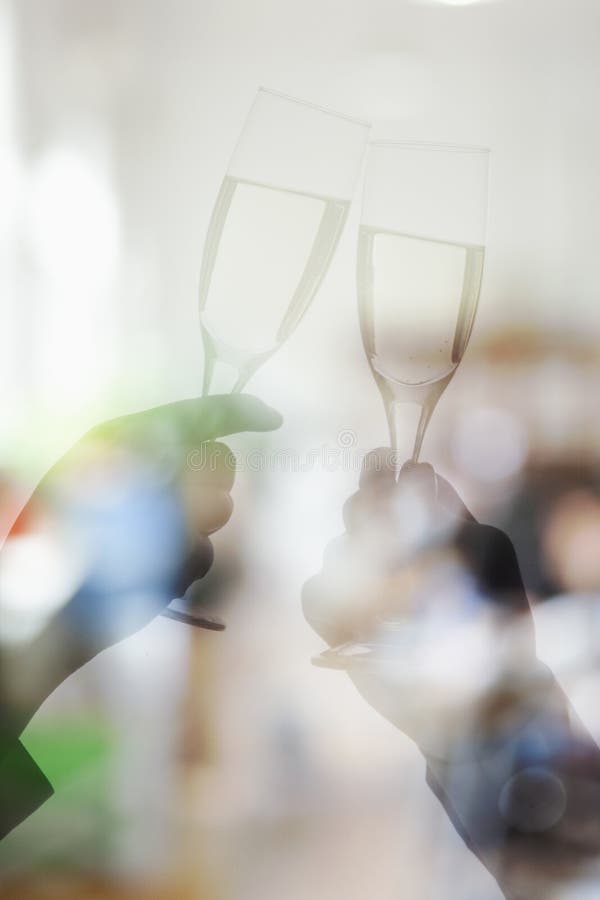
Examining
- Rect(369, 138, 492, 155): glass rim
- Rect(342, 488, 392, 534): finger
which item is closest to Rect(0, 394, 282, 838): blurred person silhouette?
Rect(342, 488, 392, 534): finger

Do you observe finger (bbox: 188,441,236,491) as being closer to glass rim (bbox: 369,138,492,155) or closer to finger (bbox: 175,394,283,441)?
finger (bbox: 175,394,283,441)

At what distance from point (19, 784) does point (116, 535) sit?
258 millimetres

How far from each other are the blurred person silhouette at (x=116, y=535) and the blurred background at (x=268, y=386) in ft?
0.06

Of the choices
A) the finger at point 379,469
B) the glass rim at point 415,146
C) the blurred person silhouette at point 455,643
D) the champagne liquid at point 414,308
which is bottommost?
the blurred person silhouette at point 455,643

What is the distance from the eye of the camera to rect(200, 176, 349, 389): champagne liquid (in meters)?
0.63

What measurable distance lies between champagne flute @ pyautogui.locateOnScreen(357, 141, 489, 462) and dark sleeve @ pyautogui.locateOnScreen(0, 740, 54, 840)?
50 cm

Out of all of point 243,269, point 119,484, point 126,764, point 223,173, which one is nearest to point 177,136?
point 223,173

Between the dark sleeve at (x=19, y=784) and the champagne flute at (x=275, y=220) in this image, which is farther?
the dark sleeve at (x=19, y=784)

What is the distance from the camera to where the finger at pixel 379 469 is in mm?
726

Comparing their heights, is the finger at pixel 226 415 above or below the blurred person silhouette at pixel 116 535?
above

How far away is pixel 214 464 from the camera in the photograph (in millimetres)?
737

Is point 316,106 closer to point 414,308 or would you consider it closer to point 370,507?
point 414,308

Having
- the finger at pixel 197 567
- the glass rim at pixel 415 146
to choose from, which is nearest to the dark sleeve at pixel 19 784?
the finger at pixel 197 567

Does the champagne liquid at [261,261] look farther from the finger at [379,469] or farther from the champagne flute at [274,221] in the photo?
the finger at [379,469]
